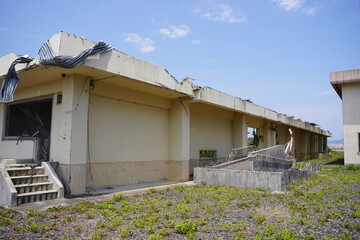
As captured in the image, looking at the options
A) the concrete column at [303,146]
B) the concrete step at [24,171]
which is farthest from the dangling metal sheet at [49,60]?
the concrete column at [303,146]

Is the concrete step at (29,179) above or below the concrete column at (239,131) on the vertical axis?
below

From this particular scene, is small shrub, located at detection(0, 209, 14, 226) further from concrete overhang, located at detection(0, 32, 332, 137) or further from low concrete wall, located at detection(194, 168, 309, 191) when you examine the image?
low concrete wall, located at detection(194, 168, 309, 191)

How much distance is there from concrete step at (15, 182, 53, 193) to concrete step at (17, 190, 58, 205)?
23cm

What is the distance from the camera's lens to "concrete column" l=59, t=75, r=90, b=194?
8.34 meters

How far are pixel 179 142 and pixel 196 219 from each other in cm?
665

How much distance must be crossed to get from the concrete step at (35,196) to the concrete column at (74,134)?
0.65 metres

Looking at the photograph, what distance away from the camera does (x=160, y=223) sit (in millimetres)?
5562

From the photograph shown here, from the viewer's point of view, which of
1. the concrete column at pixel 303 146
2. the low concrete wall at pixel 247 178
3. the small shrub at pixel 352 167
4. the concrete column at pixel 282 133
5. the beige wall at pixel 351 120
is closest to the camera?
the low concrete wall at pixel 247 178

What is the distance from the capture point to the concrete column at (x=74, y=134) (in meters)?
8.34

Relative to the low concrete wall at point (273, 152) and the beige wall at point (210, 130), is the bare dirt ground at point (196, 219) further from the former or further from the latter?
the beige wall at point (210, 130)

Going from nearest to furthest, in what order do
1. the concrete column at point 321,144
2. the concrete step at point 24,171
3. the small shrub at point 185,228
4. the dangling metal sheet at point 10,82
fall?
1. the small shrub at point 185,228
2. the concrete step at point 24,171
3. the dangling metal sheet at point 10,82
4. the concrete column at point 321,144

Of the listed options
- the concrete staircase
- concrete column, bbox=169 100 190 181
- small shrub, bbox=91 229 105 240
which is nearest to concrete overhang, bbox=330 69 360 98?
concrete column, bbox=169 100 190 181

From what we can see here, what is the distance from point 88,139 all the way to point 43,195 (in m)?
2.47

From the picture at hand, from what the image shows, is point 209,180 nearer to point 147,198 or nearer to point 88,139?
point 147,198
